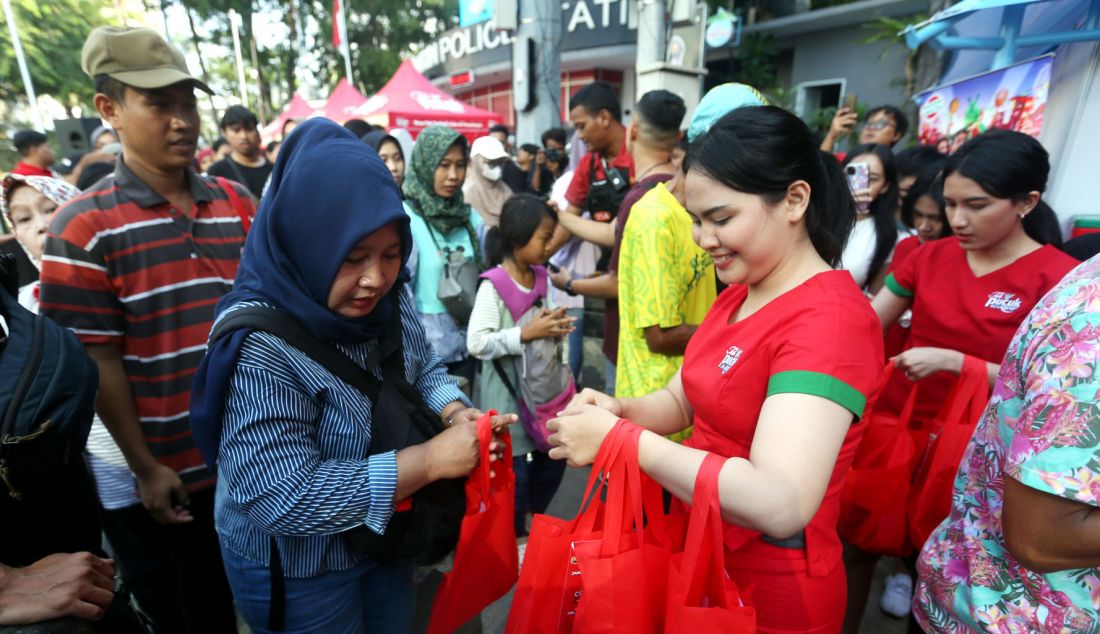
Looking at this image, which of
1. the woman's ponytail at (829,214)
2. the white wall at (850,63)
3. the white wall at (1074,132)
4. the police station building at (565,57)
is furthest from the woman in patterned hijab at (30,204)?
the white wall at (850,63)

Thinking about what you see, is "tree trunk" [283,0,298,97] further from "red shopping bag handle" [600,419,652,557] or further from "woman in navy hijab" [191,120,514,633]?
"red shopping bag handle" [600,419,652,557]

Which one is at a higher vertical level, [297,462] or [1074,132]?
[1074,132]

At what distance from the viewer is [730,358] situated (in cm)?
126

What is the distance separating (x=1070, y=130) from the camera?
8.27ft

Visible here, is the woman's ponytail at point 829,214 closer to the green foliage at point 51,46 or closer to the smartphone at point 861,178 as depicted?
the smartphone at point 861,178

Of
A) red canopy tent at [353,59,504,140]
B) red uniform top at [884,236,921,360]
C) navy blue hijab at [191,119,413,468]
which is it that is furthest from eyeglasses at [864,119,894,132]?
red canopy tent at [353,59,504,140]

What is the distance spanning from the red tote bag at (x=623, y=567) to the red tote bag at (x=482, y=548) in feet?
1.15

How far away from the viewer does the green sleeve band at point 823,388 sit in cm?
105

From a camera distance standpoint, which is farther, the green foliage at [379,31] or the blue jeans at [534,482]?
the green foliage at [379,31]

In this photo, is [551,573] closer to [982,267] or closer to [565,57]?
[982,267]

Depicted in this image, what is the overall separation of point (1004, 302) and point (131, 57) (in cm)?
308

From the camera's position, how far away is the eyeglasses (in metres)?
4.57

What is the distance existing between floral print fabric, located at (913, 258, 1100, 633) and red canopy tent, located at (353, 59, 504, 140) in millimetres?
10820

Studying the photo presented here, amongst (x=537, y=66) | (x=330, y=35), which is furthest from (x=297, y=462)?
(x=330, y=35)
